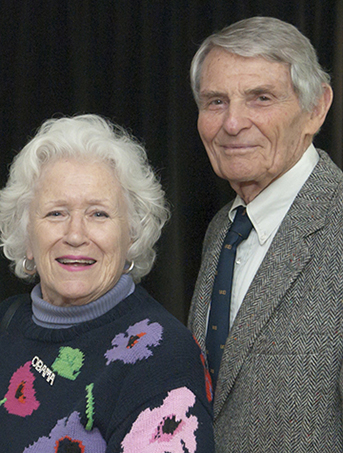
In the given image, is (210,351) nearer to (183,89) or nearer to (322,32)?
(183,89)

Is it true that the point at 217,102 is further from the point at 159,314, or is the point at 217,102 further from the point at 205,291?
the point at 159,314

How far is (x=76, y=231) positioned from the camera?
1574 millimetres

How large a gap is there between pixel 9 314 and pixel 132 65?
5.22 ft

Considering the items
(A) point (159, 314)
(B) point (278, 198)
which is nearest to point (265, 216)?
(B) point (278, 198)

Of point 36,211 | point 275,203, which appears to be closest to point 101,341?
point 36,211

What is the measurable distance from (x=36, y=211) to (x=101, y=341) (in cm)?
42

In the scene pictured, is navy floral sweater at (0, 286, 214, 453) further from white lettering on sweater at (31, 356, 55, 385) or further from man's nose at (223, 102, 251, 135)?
man's nose at (223, 102, 251, 135)

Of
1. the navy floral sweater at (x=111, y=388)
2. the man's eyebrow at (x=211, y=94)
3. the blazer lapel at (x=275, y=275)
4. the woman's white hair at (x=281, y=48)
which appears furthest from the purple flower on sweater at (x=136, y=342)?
the woman's white hair at (x=281, y=48)

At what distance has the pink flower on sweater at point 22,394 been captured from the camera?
5.01 feet

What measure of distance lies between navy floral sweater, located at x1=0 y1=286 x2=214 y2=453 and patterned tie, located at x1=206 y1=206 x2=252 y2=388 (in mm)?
458

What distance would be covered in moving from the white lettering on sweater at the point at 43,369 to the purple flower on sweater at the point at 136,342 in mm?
176

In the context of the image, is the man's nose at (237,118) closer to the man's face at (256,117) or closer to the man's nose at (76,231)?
the man's face at (256,117)

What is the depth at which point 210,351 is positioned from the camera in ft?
6.69

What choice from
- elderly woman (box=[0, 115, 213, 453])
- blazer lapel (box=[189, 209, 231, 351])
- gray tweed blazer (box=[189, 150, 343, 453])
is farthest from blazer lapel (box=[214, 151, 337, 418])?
elderly woman (box=[0, 115, 213, 453])
